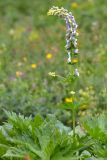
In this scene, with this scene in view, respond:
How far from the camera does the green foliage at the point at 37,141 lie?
3.79 meters

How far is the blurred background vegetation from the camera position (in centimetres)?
580

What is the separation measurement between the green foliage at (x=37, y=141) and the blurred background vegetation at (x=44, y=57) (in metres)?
0.51

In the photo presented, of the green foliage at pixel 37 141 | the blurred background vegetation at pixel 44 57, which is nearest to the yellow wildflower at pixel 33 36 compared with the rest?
the blurred background vegetation at pixel 44 57

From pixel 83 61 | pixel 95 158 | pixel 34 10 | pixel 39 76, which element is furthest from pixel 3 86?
pixel 34 10

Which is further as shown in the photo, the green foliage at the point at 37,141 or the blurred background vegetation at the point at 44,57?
the blurred background vegetation at the point at 44,57

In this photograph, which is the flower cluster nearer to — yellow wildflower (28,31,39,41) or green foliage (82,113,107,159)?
green foliage (82,113,107,159)

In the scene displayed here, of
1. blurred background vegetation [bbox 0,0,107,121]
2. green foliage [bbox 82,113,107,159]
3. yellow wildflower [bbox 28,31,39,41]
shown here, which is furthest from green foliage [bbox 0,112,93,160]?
yellow wildflower [bbox 28,31,39,41]

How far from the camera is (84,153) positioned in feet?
13.0

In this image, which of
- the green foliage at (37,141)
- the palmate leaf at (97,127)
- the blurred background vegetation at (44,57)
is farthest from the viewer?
the blurred background vegetation at (44,57)

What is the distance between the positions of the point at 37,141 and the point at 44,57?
11.9 ft

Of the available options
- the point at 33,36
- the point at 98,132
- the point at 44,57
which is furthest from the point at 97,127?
the point at 33,36

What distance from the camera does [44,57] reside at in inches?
296

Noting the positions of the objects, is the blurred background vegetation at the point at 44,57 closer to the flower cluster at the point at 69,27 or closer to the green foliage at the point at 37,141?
the green foliage at the point at 37,141

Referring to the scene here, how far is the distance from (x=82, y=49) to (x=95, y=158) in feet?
13.4
